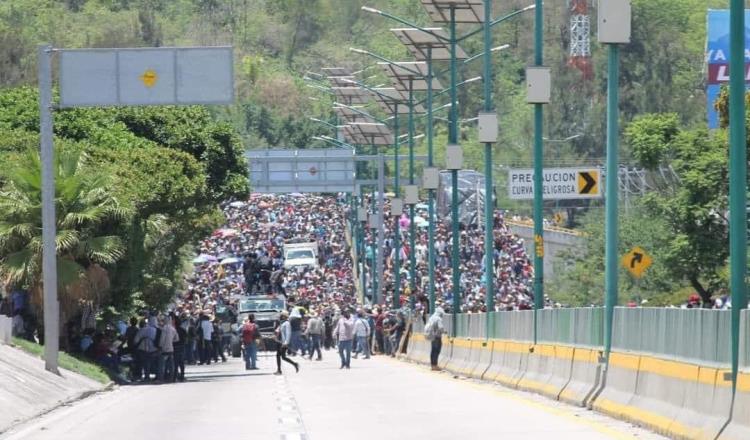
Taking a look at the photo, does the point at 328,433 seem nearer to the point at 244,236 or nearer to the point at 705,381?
the point at 705,381

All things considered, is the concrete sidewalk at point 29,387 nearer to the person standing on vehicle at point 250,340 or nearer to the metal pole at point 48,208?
the metal pole at point 48,208

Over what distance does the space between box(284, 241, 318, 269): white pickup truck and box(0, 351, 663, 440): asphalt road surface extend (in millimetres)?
59294

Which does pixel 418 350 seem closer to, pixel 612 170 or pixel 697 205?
pixel 697 205

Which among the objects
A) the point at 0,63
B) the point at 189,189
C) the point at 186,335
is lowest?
the point at 186,335

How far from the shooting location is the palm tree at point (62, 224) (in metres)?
38.6

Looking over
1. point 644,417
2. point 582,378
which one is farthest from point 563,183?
point 644,417

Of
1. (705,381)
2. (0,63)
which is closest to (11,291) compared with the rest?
(705,381)

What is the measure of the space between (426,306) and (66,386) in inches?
1049

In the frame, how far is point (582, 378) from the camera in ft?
85.0

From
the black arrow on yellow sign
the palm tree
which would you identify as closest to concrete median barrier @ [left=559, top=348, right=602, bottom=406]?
the black arrow on yellow sign

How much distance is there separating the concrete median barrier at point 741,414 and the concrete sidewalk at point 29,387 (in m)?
10.2

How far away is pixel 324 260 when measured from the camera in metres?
105

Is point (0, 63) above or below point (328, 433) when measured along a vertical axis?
above

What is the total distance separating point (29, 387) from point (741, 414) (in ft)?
51.9
